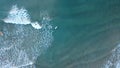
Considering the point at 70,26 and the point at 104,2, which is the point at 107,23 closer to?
the point at 104,2

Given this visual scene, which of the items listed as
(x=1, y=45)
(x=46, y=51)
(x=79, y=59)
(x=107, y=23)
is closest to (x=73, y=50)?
(x=79, y=59)

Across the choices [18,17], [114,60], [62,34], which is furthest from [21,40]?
[114,60]

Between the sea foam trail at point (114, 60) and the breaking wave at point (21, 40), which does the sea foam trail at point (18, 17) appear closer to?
the breaking wave at point (21, 40)

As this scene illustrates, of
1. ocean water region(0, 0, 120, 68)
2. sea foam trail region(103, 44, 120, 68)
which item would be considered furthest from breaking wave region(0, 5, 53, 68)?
sea foam trail region(103, 44, 120, 68)

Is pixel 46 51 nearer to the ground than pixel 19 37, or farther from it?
nearer to the ground

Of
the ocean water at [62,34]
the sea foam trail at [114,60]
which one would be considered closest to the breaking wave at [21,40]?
the ocean water at [62,34]

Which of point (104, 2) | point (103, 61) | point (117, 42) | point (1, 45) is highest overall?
point (104, 2)

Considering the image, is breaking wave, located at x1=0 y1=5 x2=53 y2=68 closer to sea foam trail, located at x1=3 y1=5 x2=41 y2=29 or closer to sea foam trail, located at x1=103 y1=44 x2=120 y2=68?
sea foam trail, located at x1=3 y1=5 x2=41 y2=29
